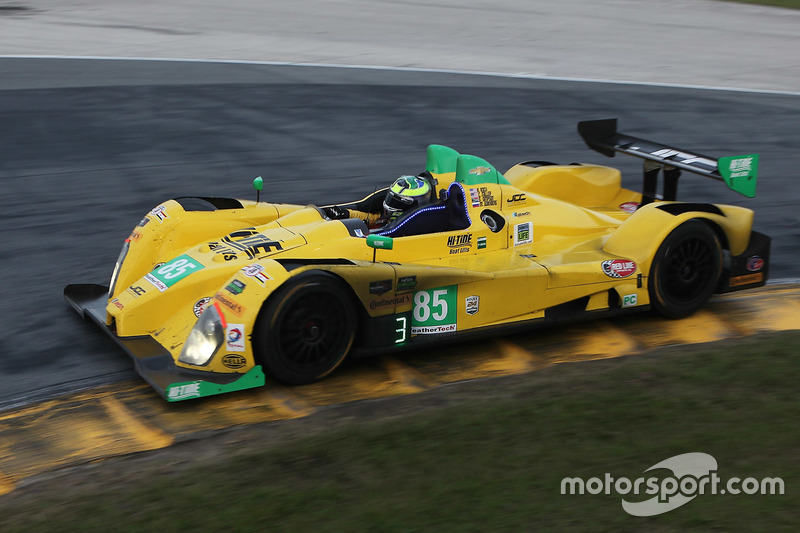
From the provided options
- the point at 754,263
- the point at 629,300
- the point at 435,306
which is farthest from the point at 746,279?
the point at 435,306

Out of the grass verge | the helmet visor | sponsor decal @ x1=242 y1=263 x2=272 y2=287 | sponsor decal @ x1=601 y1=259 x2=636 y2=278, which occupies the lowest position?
the grass verge

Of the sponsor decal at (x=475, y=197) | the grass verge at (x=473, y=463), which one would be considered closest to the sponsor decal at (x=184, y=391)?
the grass verge at (x=473, y=463)

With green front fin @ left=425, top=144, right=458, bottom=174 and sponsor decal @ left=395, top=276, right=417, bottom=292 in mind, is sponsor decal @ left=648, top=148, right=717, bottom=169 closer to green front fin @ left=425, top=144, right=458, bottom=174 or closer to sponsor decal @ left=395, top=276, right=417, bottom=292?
green front fin @ left=425, top=144, right=458, bottom=174

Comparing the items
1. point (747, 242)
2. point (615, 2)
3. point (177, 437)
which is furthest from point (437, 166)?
point (615, 2)

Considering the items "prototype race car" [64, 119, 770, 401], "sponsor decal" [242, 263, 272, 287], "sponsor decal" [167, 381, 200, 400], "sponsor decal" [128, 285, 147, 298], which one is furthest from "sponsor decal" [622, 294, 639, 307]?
"sponsor decal" [128, 285, 147, 298]

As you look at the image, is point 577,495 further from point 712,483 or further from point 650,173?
point 650,173

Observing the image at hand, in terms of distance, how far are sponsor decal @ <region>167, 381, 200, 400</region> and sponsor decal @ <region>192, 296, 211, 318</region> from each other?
80 centimetres

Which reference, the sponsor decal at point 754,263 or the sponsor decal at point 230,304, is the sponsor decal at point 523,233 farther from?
the sponsor decal at point 230,304

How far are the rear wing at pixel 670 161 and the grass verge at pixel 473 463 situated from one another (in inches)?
92.3

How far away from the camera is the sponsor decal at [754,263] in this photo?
351 inches

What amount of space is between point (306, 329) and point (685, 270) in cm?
366

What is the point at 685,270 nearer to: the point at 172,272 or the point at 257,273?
the point at 257,273

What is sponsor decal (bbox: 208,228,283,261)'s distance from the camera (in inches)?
308

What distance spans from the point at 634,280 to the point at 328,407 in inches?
122
